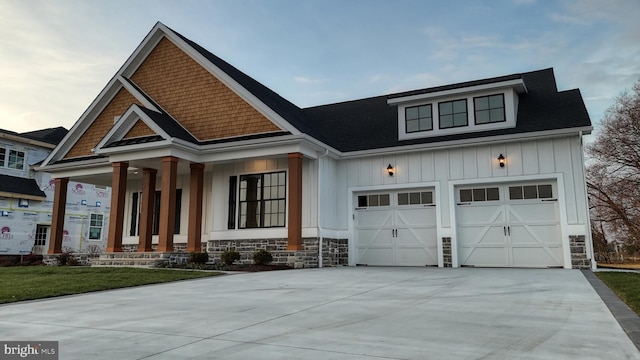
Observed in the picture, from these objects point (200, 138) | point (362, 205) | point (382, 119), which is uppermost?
point (382, 119)

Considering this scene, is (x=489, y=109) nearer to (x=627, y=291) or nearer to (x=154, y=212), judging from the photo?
(x=627, y=291)

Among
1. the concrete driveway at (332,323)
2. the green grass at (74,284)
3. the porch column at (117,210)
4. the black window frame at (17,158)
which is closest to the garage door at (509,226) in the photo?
the concrete driveway at (332,323)

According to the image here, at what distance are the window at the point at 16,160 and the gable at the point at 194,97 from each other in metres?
10.6

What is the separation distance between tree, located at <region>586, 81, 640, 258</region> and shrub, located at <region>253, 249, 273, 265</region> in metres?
20.8

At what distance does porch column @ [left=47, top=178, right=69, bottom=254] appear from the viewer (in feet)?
55.7

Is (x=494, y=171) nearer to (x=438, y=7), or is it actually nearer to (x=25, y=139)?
(x=438, y=7)

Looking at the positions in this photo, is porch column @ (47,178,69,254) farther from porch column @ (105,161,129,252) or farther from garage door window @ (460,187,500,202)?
garage door window @ (460,187,500,202)

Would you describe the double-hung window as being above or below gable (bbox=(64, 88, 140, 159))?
below

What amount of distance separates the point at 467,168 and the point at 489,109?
216 cm

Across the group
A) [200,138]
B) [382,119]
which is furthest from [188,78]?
[382,119]

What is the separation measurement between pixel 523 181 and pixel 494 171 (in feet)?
2.75

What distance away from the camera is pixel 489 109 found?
48.0 ft

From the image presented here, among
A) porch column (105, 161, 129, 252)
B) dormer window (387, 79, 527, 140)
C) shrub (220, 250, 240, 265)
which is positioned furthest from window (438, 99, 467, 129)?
porch column (105, 161, 129, 252)

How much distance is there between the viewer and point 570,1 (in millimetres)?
14539
